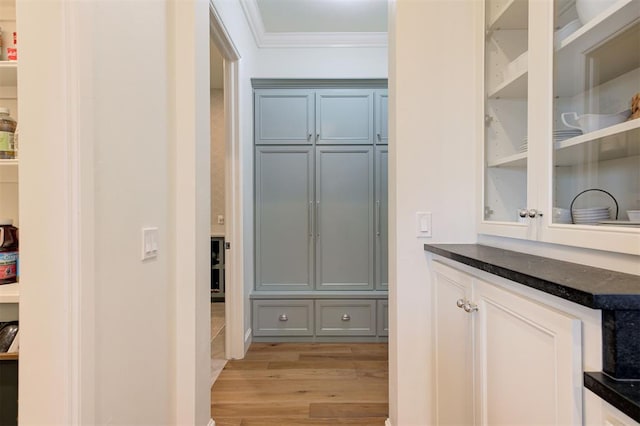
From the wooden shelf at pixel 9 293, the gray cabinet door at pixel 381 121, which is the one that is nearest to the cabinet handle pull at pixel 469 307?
the wooden shelf at pixel 9 293

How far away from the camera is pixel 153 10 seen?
4.14 ft

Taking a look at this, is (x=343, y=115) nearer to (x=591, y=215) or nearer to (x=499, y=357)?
(x=591, y=215)

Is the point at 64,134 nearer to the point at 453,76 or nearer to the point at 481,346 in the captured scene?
the point at 481,346

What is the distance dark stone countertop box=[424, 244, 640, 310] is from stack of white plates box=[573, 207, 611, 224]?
0.46 feet

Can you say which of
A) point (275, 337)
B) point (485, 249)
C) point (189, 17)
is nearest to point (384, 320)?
point (275, 337)

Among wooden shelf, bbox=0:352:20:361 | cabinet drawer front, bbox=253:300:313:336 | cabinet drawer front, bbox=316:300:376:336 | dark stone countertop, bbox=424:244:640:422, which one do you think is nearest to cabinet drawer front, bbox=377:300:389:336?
cabinet drawer front, bbox=316:300:376:336

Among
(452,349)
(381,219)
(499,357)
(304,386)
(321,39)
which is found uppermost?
(321,39)

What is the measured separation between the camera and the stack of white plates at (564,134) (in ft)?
3.27

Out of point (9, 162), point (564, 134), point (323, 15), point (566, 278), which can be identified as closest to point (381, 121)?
point (323, 15)

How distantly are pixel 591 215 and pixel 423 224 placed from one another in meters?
0.63

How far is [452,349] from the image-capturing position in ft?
4.11

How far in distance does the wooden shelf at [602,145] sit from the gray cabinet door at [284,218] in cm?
205

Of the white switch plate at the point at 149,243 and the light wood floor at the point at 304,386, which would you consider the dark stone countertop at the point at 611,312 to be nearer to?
the white switch plate at the point at 149,243

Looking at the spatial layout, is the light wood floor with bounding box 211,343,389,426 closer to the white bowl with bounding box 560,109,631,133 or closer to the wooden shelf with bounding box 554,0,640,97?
the white bowl with bounding box 560,109,631,133
